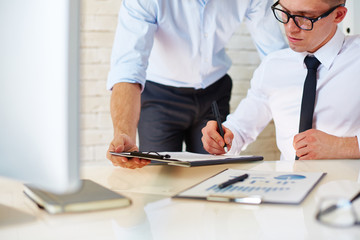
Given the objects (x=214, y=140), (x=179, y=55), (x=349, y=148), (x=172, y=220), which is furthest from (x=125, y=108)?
(x=172, y=220)

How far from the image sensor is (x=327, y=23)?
4.52ft

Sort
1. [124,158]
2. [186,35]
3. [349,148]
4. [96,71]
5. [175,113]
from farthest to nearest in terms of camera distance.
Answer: [96,71] < [175,113] < [186,35] < [349,148] < [124,158]

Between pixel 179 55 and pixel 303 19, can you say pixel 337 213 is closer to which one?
pixel 303 19

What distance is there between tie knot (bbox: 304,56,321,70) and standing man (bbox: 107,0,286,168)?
376 mm

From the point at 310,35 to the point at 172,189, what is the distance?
2.76 feet

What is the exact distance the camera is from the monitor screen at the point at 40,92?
1.23ft

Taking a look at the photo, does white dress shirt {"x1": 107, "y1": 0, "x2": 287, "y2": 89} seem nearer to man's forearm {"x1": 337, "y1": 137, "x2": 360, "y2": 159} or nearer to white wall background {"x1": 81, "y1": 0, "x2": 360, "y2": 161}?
white wall background {"x1": 81, "y1": 0, "x2": 360, "y2": 161}

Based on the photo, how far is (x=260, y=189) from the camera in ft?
2.26

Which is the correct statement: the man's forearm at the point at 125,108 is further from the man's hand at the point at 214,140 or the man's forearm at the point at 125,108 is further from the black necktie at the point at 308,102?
the black necktie at the point at 308,102

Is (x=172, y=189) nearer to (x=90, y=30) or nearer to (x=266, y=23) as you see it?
(x=266, y=23)

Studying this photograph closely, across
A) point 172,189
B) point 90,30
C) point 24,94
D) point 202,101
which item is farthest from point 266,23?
point 24,94

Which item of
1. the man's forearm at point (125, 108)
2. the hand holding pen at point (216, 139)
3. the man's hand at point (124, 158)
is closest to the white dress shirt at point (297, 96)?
the hand holding pen at point (216, 139)

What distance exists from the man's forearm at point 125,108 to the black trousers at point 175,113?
392 mm

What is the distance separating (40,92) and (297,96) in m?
1.23
